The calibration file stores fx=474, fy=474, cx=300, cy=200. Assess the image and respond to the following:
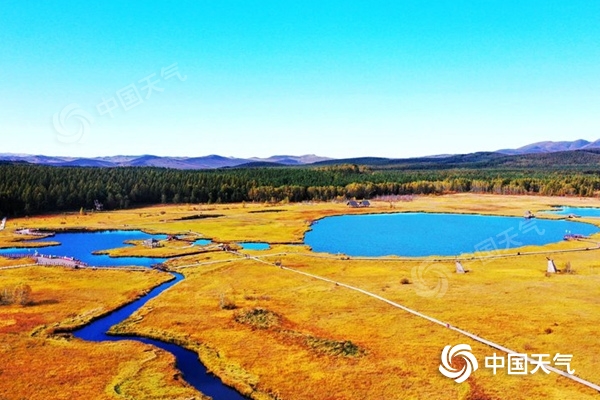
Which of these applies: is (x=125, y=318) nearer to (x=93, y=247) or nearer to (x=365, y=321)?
(x=365, y=321)

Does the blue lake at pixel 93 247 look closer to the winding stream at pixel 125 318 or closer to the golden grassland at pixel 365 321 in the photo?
the winding stream at pixel 125 318

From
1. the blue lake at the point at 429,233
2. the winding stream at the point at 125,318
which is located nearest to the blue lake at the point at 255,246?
the blue lake at the point at 429,233

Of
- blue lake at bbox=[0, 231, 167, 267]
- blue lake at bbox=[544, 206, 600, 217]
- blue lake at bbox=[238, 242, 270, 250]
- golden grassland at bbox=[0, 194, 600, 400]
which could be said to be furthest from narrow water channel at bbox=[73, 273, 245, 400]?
blue lake at bbox=[544, 206, 600, 217]

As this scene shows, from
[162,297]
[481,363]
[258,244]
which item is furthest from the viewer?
[258,244]

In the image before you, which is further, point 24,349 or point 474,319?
point 474,319

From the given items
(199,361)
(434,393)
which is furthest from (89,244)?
(434,393)

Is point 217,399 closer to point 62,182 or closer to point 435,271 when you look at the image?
point 435,271
